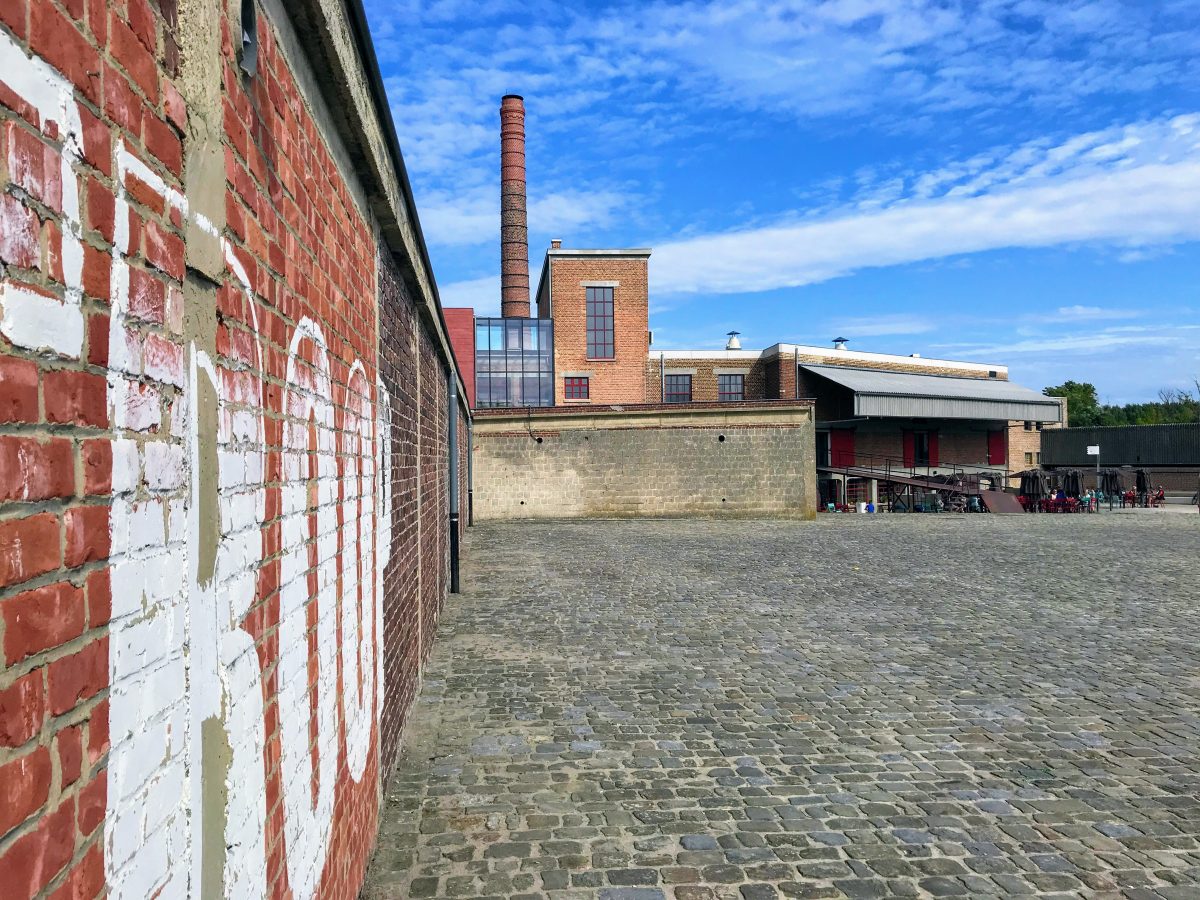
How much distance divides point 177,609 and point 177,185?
2.46 ft

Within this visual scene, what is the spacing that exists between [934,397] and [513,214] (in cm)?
2084

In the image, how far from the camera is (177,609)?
58.0 inches

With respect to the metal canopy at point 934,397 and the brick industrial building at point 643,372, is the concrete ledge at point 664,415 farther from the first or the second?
the metal canopy at point 934,397

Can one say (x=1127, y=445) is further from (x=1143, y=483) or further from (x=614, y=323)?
(x=614, y=323)

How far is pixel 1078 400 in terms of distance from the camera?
273 feet

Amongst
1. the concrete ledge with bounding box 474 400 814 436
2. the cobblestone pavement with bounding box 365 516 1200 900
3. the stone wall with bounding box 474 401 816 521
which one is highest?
the concrete ledge with bounding box 474 400 814 436

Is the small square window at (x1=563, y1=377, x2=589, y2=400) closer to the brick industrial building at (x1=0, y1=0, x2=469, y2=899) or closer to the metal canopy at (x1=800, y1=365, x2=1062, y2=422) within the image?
the metal canopy at (x1=800, y1=365, x2=1062, y2=422)

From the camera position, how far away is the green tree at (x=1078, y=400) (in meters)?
77.6

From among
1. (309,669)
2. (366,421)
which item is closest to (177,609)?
(309,669)

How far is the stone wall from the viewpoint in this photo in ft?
85.2

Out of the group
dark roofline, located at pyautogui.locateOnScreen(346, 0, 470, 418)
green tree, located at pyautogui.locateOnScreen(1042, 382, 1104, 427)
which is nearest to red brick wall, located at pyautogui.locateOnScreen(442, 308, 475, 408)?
dark roofline, located at pyautogui.locateOnScreen(346, 0, 470, 418)

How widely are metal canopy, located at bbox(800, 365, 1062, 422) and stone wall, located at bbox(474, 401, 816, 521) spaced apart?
39.8 ft

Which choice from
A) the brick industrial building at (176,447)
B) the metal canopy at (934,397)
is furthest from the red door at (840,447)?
the brick industrial building at (176,447)

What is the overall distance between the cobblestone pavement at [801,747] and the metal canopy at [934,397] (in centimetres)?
2657
